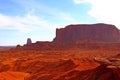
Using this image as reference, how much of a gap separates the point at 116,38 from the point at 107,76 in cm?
9867

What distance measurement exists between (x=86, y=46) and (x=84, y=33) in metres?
24.8

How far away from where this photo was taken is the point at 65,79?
22.8m

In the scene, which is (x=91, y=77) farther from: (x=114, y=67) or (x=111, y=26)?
(x=111, y=26)

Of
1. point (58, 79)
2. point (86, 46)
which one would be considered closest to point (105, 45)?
point (86, 46)

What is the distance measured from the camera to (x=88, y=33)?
112 metres

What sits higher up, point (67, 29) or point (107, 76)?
point (67, 29)

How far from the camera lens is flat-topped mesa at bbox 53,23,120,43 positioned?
111 m

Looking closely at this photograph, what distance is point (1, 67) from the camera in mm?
40969

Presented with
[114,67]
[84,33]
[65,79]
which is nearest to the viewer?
[114,67]

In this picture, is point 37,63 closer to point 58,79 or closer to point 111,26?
point 58,79

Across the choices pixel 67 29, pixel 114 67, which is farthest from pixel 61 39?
pixel 114 67

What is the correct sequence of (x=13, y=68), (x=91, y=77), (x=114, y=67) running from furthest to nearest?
1. (x=13, y=68)
2. (x=91, y=77)
3. (x=114, y=67)

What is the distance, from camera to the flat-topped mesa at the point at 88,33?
365 ft

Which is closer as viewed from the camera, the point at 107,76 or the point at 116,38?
the point at 107,76
